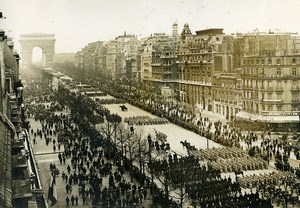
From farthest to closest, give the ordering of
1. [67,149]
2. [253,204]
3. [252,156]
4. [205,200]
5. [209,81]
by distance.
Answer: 1. [209,81]
2. [67,149]
3. [252,156]
4. [205,200]
5. [253,204]

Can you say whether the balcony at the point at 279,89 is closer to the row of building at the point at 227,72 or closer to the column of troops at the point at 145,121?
the row of building at the point at 227,72

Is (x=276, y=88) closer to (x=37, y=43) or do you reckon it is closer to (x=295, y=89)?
(x=295, y=89)

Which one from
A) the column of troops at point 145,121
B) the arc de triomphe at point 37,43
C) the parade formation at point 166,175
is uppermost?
the arc de triomphe at point 37,43

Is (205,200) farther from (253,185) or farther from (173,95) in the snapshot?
(173,95)

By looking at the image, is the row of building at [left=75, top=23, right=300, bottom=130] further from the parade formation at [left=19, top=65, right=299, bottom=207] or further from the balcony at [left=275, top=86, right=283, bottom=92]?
the parade formation at [left=19, top=65, right=299, bottom=207]

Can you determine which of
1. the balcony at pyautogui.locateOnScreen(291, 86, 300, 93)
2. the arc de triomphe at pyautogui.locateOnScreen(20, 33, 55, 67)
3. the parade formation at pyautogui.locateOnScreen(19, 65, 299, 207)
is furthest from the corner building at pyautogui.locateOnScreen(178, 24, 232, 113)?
the arc de triomphe at pyautogui.locateOnScreen(20, 33, 55, 67)

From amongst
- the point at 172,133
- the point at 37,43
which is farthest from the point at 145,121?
the point at 37,43

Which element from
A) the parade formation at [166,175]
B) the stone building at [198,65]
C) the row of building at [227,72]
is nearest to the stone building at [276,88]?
the row of building at [227,72]

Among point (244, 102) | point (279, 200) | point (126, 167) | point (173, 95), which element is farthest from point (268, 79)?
point (173, 95)
